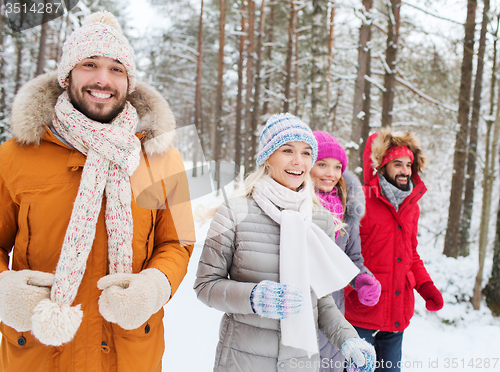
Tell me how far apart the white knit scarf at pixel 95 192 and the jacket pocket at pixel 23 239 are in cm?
20

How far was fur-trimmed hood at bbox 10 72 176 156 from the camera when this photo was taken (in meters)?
1.43

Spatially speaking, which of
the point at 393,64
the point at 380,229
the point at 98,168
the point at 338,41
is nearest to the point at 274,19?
the point at 338,41

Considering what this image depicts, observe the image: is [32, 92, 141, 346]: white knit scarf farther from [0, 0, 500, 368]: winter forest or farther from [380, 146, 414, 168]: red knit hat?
[380, 146, 414, 168]: red knit hat

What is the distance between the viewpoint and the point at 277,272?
172 cm

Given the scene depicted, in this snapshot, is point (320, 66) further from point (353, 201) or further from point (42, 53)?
point (42, 53)

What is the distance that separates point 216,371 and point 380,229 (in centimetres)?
185

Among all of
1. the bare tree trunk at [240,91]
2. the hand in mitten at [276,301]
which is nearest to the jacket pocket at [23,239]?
the hand in mitten at [276,301]

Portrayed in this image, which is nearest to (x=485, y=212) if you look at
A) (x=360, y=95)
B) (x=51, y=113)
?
(x=360, y=95)

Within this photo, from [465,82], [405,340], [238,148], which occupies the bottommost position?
[405,340]

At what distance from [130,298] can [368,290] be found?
1.78 m

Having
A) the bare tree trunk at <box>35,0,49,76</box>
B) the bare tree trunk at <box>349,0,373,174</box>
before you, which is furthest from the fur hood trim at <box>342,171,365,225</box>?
the bare tree trunk at <box>35,0,49,76</box>

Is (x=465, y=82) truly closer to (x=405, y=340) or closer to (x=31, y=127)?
(x=405, y=340)

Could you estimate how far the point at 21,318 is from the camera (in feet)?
4.05

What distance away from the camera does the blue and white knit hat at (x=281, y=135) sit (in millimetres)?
1891
